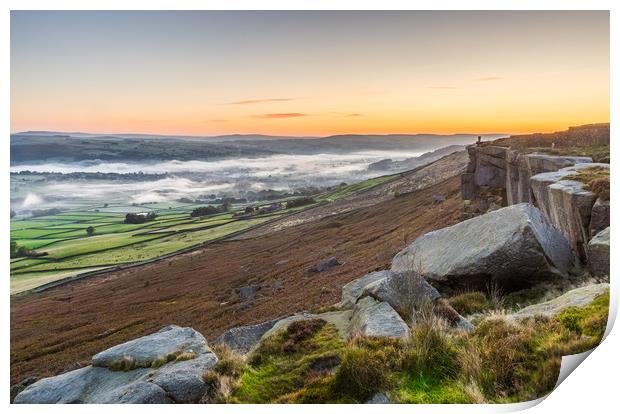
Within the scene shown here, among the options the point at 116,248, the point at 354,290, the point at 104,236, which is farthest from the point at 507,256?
the point at 104,236

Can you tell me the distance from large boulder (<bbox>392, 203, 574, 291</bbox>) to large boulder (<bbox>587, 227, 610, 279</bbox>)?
19.0 inches

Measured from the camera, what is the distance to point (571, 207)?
11.2 meters

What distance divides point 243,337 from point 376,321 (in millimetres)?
3406

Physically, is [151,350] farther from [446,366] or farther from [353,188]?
[353,188]

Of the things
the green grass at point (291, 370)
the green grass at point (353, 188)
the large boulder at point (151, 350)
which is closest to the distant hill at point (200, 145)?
the green grass at point (353, 188)

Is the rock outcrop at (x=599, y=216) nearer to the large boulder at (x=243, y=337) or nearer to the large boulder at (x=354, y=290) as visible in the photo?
the large boulder at (x=354, y=290)

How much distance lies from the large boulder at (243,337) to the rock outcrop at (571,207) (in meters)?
7.02

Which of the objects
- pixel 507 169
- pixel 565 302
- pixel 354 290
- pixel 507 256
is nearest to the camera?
pixel 565 302

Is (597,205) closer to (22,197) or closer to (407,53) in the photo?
(407,53)

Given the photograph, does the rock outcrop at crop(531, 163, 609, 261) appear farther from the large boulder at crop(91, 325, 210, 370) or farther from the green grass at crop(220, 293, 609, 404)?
the large boulder at crop(91, 325, 210, 370)

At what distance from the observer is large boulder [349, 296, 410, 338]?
28.7 feet

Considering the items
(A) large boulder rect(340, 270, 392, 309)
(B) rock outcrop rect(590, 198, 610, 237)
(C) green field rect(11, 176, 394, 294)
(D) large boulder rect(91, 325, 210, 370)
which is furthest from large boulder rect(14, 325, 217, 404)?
(B) rock outcrop rect(590, 198, 610, 237)
